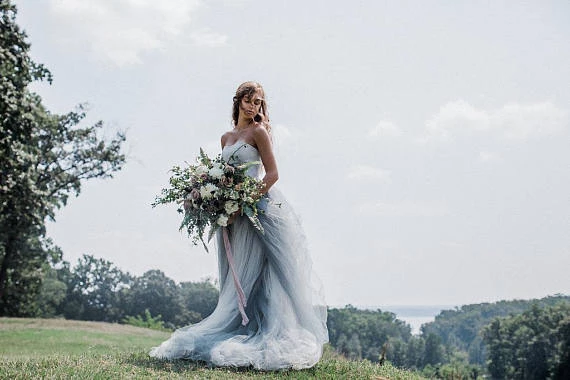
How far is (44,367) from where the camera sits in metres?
6.46

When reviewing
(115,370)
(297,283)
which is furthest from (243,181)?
(115,370)

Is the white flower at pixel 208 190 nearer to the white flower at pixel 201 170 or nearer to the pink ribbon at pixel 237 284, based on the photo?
the white flower at pixel 201 170

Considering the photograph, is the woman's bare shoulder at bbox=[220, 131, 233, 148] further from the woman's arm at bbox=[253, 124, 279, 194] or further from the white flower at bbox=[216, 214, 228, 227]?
the white flower at bbox=[216, 214, 228, 227]

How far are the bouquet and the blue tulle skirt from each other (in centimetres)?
42

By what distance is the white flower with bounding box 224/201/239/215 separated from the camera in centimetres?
708

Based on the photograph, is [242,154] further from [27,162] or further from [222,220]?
[27,162]

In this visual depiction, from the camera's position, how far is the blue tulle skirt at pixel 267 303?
7020 mm

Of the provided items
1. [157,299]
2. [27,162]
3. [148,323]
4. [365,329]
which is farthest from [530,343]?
[27,162]

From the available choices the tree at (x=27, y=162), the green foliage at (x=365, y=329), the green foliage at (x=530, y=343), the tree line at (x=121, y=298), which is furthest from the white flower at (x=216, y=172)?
the green foliage at (x=365, y=329)

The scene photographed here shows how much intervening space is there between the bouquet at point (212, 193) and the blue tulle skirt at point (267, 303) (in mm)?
420

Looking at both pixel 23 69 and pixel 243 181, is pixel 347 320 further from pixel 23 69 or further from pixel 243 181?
pixel 243 181

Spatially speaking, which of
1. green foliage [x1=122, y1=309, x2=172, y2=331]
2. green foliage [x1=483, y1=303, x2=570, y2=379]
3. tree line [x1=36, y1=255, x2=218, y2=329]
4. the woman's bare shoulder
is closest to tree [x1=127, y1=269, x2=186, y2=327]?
Result: tree line [x1=36, y1=255, x2=218, y2=329]

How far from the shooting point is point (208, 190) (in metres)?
6.99

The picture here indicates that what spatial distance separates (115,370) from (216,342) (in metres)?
1.28
